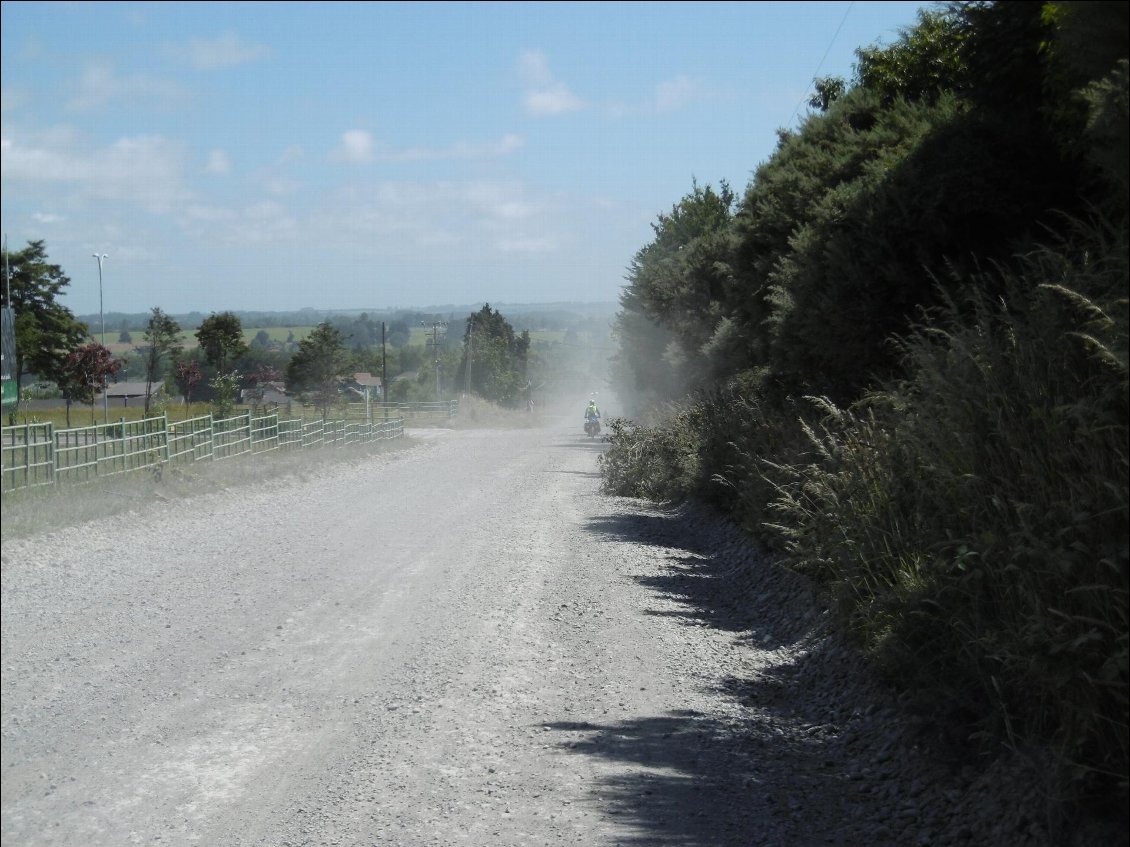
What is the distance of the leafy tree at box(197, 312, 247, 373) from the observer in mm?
5943

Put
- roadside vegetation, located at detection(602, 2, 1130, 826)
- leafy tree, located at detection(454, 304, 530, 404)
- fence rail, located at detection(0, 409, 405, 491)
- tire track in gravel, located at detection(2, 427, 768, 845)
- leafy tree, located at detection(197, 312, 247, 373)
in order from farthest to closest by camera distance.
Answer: leafy tree, located at detection(454, 304, 530, 404), leafy tree, located at detection(197, 312, 247, 373), roadside vegetation, located at detection(602, 2, 1130, 826), tire track in gravel, located at detection(2, 427, 768, 845), fence rail, located at detection(0, 409, 405, 491)

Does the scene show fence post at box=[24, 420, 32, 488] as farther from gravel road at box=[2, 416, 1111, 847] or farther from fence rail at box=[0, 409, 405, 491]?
gravel road at box=[2, 416, 1111, 847]

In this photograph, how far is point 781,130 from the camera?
21.2 m

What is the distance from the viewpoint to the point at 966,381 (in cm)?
666

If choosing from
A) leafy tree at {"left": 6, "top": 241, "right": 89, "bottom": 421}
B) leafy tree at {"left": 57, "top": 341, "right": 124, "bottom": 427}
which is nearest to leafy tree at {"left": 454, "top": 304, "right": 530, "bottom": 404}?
leafy tree at {"left": 57, "top": 341, "right": 124, "bottom": 427}

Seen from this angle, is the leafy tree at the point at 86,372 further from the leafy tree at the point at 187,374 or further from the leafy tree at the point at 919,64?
the leafy tree at the point at 919,64

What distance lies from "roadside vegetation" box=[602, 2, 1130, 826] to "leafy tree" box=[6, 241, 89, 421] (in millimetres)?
→ 3728

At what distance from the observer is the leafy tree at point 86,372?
3726 mm

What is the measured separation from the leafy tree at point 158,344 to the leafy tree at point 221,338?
0.49ft

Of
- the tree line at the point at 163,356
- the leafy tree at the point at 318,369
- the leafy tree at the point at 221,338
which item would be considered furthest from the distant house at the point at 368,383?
the leafy tree at the point at 221,338

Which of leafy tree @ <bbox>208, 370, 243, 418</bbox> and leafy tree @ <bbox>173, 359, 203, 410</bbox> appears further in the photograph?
leafy tree @ <bbox>173, 359, 203, 410</bbox>

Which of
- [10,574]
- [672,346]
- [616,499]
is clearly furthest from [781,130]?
[10,574]

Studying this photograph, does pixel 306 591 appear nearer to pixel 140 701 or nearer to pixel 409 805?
pixel 409 805

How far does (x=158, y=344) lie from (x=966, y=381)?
15.9 ft
